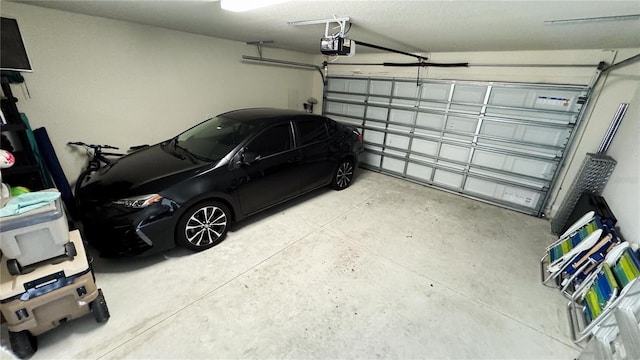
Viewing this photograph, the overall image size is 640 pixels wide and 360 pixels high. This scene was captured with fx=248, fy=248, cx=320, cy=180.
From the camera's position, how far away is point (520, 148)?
3.87m

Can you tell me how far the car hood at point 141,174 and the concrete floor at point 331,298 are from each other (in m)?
0.69

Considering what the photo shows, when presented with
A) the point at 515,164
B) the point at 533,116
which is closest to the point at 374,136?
the point at 515,164

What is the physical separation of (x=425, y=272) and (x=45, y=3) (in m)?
4.69

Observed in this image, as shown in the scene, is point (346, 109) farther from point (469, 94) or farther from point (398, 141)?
point (469, 94)

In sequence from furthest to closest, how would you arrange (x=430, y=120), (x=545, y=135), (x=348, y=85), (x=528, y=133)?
1. (x=348, y=85)
2. (x=430, y=120)
3. (x=528, y=133)
4. (x=545, y=135)

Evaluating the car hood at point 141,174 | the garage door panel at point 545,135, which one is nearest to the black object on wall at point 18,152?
the car hood at point 141,174

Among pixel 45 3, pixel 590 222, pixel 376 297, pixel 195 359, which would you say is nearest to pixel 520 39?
pixel 590 222

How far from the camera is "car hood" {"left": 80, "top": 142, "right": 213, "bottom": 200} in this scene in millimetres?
2250

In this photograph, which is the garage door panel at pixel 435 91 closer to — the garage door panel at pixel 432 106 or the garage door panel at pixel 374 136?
the garage door panel at pixel 432 106

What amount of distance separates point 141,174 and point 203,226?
770 millimetres

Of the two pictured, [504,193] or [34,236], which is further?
[504,193]

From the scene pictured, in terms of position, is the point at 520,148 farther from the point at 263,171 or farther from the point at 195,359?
the point at 195,359

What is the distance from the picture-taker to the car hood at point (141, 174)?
7.38 ft

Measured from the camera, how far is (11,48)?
2.28m
